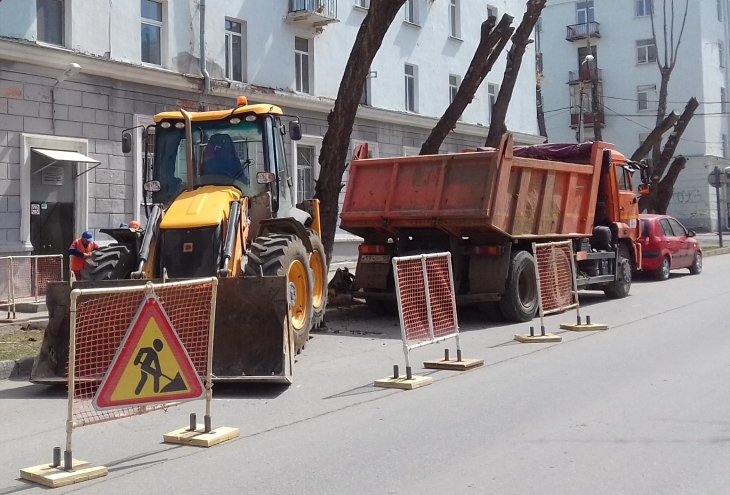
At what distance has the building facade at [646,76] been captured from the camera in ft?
156

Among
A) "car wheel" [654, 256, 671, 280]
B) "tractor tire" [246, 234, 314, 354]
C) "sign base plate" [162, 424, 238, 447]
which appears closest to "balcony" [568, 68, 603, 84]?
"car wheel" [654, 256, 671, 280]

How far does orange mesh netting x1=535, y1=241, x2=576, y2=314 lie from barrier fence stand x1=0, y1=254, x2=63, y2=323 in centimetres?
902

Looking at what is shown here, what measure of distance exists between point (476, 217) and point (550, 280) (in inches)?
58.8

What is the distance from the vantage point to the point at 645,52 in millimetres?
49469

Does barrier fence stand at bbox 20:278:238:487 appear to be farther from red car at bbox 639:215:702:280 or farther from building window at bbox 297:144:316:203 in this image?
building window at bbox 297:144:316:203

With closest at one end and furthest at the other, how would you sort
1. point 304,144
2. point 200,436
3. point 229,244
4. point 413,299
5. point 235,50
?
point 200,436 → point 229,244 → point 413,299 → point 235,50 → point 304,144

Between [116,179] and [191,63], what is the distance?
3694 millimetres

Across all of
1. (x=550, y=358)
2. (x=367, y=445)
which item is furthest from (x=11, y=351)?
(x=550, y=358)

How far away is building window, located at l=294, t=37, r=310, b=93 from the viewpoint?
24.0m

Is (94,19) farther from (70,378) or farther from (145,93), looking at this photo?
(70,378)

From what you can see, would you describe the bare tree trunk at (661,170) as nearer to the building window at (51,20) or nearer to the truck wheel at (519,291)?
the truck wheel at (519,291)

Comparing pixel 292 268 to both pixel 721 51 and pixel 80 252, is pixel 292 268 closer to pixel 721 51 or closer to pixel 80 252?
pixel 80 252

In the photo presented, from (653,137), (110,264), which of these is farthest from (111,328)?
(653,137)

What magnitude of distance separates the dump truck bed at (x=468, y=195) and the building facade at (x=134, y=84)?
711cm
